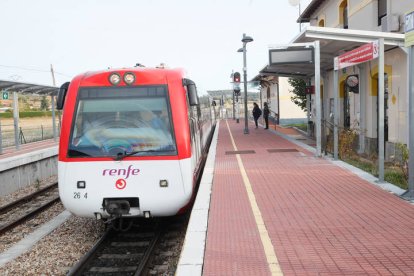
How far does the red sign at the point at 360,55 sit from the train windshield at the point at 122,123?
14.6 ft

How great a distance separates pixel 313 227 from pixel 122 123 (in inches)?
125

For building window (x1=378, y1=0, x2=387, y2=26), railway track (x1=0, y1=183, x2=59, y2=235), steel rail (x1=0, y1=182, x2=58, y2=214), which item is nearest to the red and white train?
railway track (x1=0, y1=183, x2=59, y2=235)

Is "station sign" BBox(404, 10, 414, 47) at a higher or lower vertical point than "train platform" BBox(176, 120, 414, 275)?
higher

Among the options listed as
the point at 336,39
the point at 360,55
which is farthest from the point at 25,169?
the point at 360,55

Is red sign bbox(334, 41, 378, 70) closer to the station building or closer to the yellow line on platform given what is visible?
the station building

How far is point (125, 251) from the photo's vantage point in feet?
22.8

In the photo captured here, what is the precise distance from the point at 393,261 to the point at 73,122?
479 cm

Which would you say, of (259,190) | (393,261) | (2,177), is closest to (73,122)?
(259,190)

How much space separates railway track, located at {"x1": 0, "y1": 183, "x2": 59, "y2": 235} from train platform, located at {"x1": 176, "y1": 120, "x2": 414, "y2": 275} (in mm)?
3897

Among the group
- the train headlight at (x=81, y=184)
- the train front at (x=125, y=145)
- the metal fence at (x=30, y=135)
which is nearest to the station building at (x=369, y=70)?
the train front at (x=125, y=145)

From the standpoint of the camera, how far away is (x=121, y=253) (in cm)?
688

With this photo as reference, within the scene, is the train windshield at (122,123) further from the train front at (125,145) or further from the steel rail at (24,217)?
the steel rail at (24,217)

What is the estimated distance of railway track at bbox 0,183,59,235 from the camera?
30.5 ft

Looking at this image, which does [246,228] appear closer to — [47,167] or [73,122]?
[73,122]
